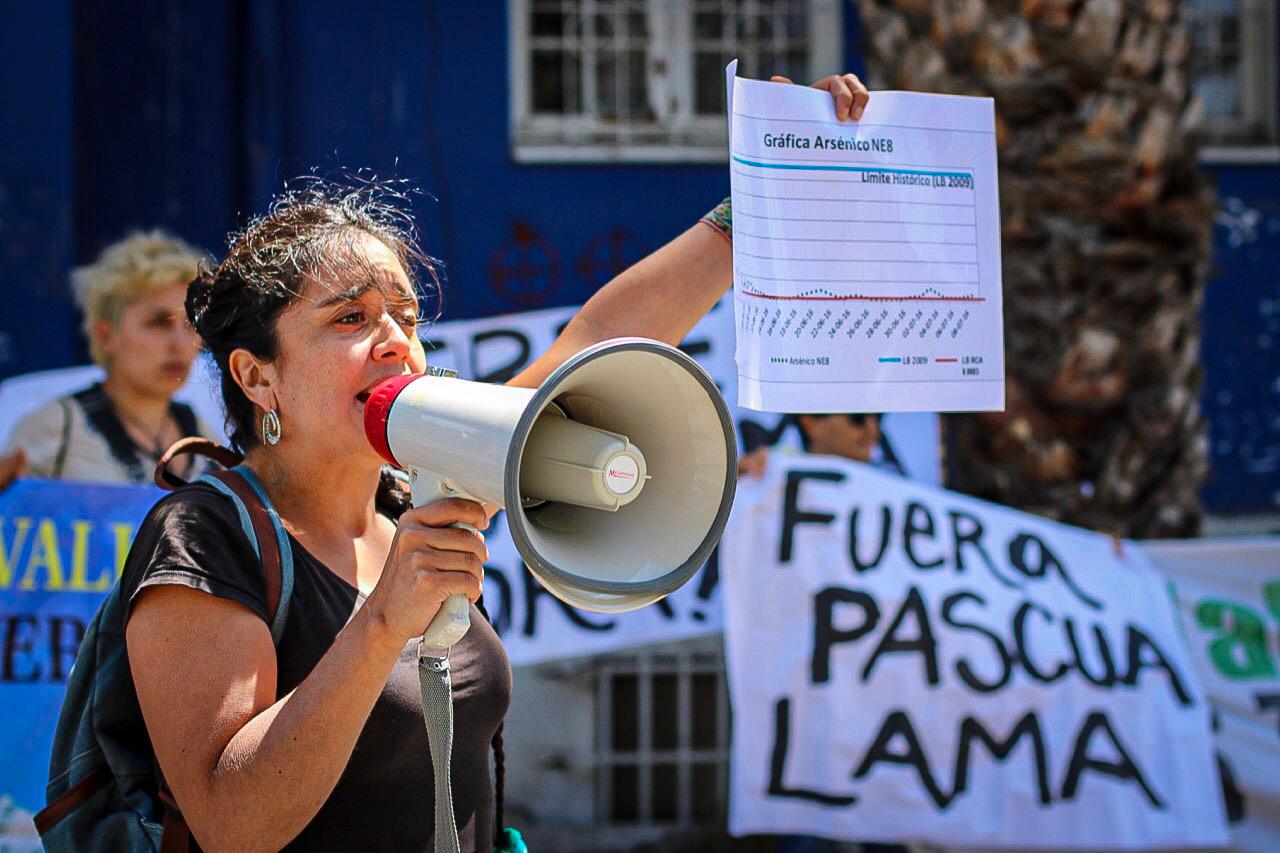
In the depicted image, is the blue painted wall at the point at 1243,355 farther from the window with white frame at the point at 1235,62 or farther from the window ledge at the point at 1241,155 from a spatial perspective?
the window with white frame at the point at 1235,62

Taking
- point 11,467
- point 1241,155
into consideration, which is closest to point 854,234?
point 11,467

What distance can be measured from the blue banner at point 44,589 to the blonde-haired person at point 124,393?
0.88ft

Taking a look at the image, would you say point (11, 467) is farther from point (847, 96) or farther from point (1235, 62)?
point (1235, 62)

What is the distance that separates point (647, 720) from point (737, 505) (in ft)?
5.58

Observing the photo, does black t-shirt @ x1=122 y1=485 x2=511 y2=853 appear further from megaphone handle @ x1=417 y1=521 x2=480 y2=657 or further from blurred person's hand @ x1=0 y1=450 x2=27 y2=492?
blurred person's hand @ x1=0 y1=450 x2=27 y2=492

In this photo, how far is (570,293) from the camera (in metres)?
6.03

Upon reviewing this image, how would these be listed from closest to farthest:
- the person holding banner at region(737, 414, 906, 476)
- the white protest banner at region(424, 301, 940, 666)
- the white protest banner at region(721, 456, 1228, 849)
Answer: the white protest banner at region(721, 456, 1228, 849)
the white protest banner at region(424, 301, 940, 666)
the person holding banner at region(737, 414, 906, 476)

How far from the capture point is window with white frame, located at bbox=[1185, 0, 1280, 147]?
21.2 feet

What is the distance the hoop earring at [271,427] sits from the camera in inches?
73.5

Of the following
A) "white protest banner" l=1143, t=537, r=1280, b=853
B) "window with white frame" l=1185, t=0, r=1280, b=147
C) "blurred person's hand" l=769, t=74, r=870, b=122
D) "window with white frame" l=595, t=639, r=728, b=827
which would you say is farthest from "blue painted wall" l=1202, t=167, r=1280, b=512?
"blurred person's hand" l=769, t=74, r=870, b=122

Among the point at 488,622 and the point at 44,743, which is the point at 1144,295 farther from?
the point at 44,743

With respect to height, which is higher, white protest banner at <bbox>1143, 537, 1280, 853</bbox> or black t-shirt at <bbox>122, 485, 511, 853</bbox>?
black t-shirt at <bbox>122, 485, 511, 853</bbox>

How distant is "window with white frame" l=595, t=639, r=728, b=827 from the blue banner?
2225 mm

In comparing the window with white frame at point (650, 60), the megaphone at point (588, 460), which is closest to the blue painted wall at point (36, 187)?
the window with white frame at point (650, 60)
